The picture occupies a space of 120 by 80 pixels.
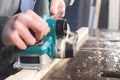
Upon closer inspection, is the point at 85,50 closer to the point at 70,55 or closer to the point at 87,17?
the point at 70,55

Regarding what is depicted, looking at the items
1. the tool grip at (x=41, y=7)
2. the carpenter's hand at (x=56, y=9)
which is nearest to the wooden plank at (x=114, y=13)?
the carpenter's hand at (x=56, y=9)

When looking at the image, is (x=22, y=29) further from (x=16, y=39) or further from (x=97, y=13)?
(x=97, y=13)

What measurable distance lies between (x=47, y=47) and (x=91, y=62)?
0.20m

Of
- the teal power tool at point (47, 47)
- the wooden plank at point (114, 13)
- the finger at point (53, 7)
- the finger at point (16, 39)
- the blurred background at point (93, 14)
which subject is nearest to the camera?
the finger at point (16, 39)

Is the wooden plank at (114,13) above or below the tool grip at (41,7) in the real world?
below

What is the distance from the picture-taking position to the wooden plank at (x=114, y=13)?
2.43m

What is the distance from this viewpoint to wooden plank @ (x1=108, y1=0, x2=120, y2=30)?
95.7 inches

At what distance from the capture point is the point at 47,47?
2.31 ft

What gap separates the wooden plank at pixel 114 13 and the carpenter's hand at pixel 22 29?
74.6 inches

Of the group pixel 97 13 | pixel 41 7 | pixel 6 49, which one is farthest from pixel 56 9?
pixel 97 13

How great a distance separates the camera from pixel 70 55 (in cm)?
76

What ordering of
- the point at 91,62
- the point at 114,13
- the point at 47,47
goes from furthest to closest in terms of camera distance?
the point at 114,13, the point at 91,62, the point at 47,47

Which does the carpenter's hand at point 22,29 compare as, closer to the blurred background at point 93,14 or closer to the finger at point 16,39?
the finger at point 16,39

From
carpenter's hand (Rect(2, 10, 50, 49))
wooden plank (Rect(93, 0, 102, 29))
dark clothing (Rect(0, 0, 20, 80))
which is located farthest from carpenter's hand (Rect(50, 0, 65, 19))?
wooden plank (Rect(93, 0, 102, 29))
